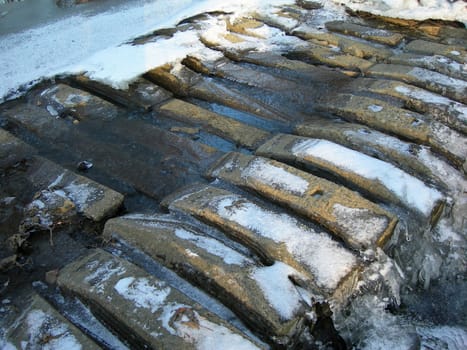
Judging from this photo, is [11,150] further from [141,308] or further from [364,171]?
[364,171]

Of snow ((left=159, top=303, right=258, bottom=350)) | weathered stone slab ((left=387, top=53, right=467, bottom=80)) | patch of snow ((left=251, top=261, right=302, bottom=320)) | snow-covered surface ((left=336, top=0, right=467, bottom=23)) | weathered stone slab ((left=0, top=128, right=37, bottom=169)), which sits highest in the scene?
snow-covered surface ((left=336, top=0, right=467, bottom=23))

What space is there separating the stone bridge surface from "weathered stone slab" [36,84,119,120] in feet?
0.05

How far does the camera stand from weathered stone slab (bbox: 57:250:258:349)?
1.84 m

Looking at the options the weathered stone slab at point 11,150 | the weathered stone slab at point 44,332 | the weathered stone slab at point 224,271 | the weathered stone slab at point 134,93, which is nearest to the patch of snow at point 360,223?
the weathered stone slab at point 224,271

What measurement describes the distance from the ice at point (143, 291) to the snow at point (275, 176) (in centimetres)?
96

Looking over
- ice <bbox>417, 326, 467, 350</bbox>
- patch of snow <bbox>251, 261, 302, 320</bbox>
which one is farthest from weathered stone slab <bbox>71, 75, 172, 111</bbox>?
ice <bbox>417, 326, 467, 350</bbox>

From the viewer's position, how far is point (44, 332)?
76.1 inches

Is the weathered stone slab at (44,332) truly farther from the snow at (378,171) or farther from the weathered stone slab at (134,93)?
the weathered stone slab at (134,93)

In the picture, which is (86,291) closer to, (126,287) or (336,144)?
(126,287)

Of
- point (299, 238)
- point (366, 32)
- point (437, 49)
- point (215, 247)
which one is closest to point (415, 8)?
point (366, 32)

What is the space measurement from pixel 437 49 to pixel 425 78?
0.68 metres

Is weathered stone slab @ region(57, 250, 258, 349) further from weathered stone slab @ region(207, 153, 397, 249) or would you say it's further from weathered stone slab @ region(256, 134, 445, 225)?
weathered stone slab @ region(256, 134, 445, 225)

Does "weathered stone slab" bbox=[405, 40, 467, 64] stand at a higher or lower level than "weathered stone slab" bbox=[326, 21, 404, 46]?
lower

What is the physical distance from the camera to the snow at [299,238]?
218cm
